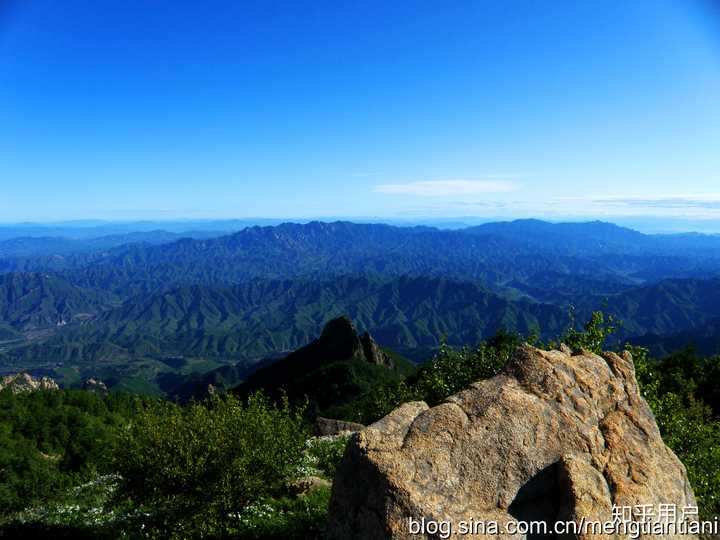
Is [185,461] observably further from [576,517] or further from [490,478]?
[576,517]

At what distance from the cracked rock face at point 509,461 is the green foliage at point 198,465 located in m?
7.16

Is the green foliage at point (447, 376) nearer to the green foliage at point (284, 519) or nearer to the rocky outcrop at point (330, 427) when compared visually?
the green foliage at point (284, 519)

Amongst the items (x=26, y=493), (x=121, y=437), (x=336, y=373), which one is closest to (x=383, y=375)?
(x=336, y=373)

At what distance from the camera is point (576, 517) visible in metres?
11.4

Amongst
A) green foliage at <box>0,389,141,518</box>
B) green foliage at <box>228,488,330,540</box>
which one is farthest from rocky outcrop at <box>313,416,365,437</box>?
green foliage at <box>228,488,330,540</box>

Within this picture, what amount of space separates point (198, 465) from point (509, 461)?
11913 mm

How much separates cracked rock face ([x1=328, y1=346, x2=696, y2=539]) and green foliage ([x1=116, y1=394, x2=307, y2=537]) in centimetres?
716

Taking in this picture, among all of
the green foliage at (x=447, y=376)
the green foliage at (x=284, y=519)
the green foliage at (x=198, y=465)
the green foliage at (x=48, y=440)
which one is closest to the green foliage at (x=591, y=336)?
the green foliage at (x=447, y=376)

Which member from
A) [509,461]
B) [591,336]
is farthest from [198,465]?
[591,336]

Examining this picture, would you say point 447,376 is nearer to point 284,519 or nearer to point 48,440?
point 284,519

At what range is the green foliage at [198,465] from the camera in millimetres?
17359

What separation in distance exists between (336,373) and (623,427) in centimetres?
15864

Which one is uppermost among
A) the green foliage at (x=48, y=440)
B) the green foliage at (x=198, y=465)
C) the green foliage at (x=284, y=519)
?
the green foliage at (x=198, y=465)

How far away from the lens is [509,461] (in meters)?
12.7
